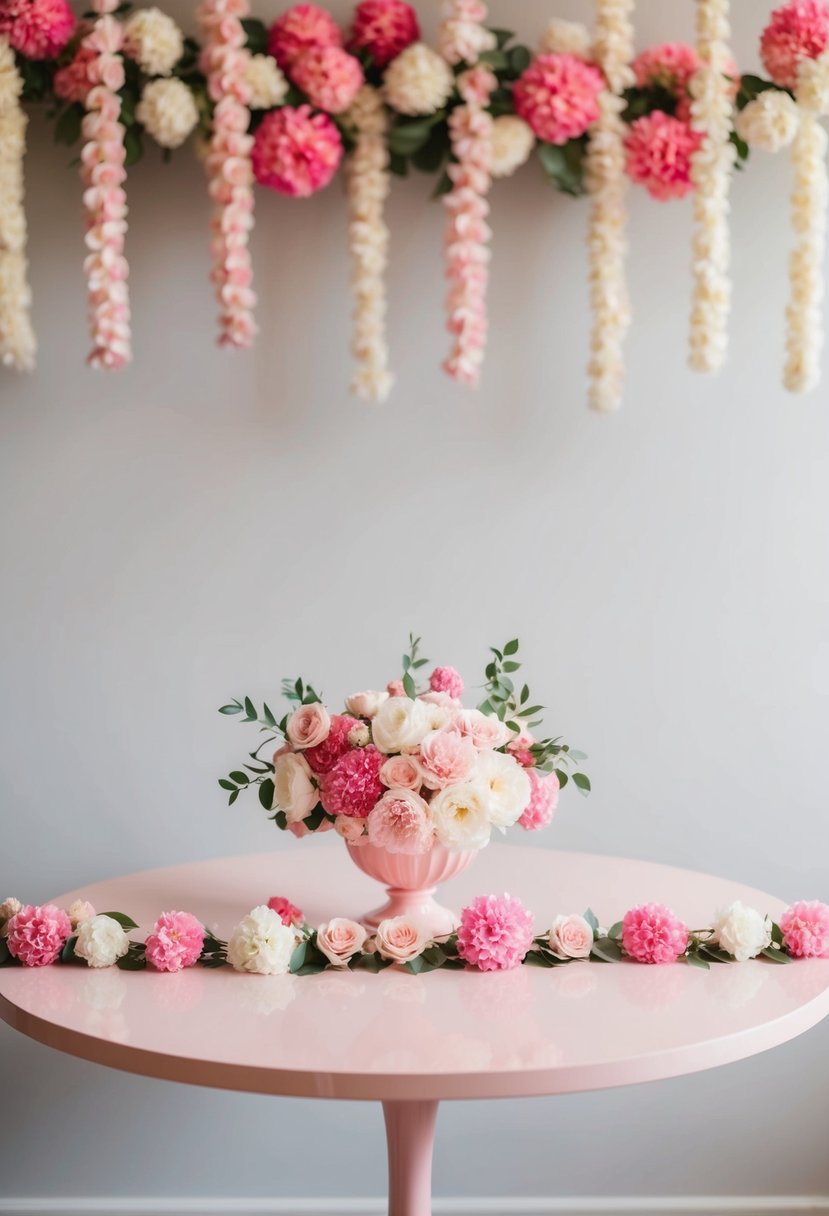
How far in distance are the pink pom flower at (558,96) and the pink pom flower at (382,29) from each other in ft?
0.76

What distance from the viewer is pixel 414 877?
1.61 m

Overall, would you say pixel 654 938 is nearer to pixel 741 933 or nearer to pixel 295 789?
pixel 741 933

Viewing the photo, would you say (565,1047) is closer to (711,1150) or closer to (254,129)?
(711,1150)

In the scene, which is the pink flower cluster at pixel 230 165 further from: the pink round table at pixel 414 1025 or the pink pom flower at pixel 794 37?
the pink round table at pixel 414 1025

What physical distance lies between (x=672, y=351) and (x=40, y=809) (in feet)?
5.20

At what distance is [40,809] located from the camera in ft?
7.86

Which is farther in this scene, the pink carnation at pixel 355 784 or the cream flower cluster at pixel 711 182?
the cream flower cluster at pixel 711 182

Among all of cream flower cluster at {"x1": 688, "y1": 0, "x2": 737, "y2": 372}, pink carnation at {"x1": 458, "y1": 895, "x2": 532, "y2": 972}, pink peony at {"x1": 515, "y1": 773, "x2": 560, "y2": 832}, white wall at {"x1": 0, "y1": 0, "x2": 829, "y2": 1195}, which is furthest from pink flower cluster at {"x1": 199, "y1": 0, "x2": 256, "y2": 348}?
pink carnation at {"x1": 458, "y1": 895, "x2": 532, "y2": 972}

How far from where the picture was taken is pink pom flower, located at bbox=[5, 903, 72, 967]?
4.90 ft

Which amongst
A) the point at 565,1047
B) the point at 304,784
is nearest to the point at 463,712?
the point at 304,784

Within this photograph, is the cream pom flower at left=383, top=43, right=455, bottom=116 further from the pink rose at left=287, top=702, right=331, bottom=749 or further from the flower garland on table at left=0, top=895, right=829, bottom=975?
the flower garland on table at left=0, top=895, right=829, bottom=975

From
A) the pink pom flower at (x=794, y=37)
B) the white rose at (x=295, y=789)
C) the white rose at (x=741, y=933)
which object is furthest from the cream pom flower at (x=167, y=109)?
the white rose at (x=741, y=933)

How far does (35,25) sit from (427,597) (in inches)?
49.9

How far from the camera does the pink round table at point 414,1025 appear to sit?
3.87ft
